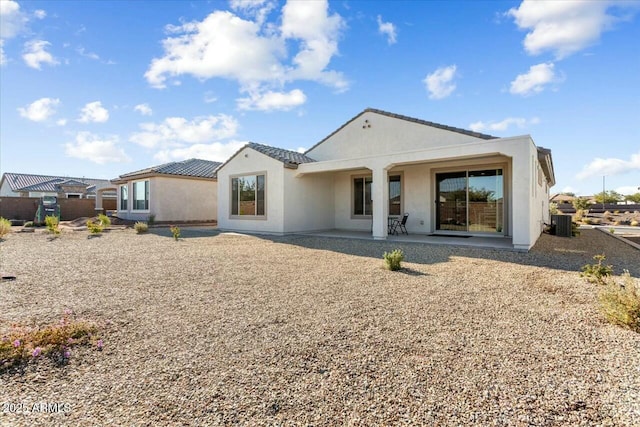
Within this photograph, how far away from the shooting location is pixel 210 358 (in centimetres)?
295

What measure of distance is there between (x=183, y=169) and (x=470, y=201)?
670 inches

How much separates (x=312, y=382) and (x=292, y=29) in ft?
41.9

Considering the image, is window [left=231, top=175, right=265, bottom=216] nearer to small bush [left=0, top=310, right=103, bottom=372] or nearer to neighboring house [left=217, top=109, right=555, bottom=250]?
neighboring house [left=217, top=109, right=555, bottom=250]

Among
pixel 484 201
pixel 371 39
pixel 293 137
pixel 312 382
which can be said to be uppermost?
pixel 371 39

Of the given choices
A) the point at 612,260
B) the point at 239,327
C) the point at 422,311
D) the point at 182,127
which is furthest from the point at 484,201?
the point at 182,127

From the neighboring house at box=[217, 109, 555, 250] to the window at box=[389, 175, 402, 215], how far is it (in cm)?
4

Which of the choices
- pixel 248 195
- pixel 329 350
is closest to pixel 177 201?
pixel 248 195

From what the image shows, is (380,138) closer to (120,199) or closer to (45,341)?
(45,341)

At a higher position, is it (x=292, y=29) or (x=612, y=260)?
(x=292, y=29)

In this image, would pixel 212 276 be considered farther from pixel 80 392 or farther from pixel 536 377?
pixel 536 377

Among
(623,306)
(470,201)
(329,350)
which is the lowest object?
(329,350)

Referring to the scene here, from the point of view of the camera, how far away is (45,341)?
3.21 meters

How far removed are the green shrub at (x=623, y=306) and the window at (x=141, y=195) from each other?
69.0 ft

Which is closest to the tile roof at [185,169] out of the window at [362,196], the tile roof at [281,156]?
the tile roof at [281,156]
